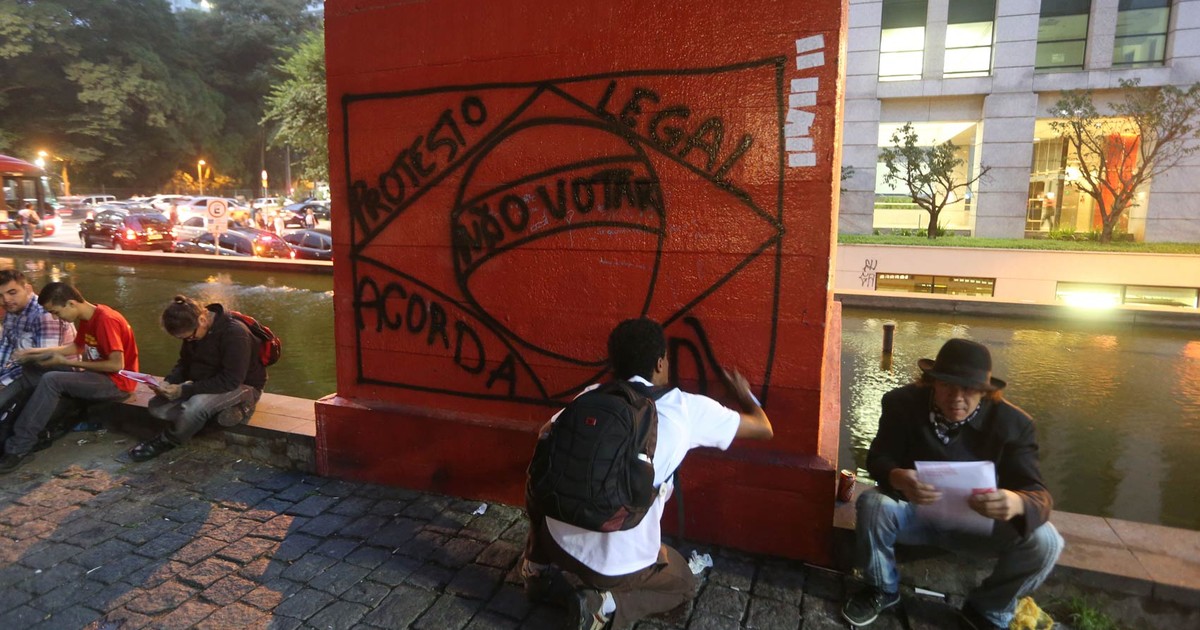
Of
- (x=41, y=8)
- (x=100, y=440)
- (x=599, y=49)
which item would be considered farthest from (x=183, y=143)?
(x=599, y=49)

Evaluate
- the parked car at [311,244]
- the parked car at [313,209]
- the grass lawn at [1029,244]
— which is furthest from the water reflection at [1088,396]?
the parked car at [313,209]

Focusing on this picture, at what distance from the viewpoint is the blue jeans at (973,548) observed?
273 centimetres

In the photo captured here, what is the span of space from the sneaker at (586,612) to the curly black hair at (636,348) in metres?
0.92

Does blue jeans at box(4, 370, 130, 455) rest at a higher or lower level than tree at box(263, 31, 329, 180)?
lower

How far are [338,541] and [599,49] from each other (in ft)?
10.0

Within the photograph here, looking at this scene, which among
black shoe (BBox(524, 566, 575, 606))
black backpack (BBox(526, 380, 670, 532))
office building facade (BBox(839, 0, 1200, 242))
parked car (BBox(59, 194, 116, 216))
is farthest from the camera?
parked car (BBox(59, 194, 116, 216))

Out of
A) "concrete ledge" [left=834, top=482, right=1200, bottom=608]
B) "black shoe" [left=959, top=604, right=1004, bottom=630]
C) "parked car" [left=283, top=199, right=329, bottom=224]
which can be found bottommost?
"black shoe" [left=959, top=604, right=1004, bottom=630]

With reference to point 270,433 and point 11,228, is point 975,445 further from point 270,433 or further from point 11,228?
point 11,228

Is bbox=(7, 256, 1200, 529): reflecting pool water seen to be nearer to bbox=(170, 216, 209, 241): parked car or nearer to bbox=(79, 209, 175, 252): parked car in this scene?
bbox=(170, 216, 209, 241): parked car

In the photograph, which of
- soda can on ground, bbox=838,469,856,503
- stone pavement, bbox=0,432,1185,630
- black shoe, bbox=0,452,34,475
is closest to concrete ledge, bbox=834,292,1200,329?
soda can on ground, bbox=838,469,856,503

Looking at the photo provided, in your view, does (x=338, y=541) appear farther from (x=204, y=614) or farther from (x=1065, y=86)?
(x=1065, y=86)

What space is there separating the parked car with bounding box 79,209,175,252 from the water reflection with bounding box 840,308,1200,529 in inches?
867

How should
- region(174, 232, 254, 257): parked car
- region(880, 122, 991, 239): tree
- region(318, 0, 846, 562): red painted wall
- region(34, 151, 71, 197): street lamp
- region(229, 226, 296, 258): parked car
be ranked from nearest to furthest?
region(318, 0, 846, 562): red painted wall < region(229, 226, 296, 258): parked car < region(174, 232, 254, 257): parked car < region(880, 122, 991, 239): tree < region(34, 151, 71, 197): street lamp

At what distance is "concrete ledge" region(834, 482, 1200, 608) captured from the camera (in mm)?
2850
